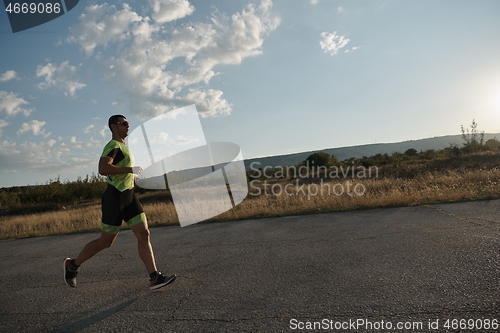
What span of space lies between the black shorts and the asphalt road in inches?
33.2

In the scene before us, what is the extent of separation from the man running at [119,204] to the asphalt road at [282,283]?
0.29 meters

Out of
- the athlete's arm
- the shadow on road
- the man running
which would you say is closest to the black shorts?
the man running

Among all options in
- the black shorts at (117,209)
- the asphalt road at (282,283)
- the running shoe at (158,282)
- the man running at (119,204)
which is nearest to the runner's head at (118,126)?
the man running at (119,204)

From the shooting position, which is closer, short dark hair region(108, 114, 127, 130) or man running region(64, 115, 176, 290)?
man running region(64, 115, 176, 290)

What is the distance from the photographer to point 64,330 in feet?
9.11

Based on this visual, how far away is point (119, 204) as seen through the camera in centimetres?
367

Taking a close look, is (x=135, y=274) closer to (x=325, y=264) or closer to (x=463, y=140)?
(x=325, y=264)

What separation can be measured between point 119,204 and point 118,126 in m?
1.00

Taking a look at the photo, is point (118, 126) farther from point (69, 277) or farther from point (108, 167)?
point (69, 277)

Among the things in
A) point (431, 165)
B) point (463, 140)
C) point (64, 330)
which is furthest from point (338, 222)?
point (463, 140)

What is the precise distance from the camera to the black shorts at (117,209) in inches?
143

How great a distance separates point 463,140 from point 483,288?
119ft

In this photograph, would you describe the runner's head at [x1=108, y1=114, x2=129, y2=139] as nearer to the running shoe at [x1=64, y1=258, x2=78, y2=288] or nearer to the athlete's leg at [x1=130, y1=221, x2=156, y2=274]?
the athlete's leg at [x1=130, y1=221, x2=156, y2=274]

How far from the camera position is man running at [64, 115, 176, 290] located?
3.62 meters
